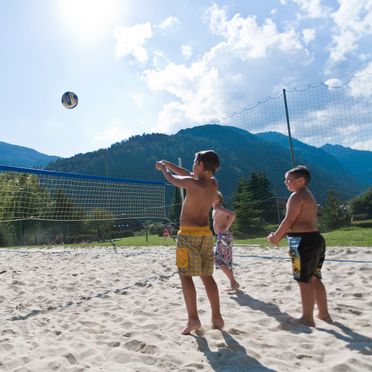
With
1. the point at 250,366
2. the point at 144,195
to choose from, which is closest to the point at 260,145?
the point at 144,195

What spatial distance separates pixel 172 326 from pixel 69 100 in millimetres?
7803

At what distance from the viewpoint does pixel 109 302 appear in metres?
4.07

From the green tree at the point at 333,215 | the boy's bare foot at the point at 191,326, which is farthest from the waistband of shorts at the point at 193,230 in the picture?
the green tree at the point at 333,215

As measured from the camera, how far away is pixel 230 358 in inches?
93.5

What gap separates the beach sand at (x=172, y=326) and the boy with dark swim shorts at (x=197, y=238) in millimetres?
221

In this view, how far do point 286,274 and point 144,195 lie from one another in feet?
21.2

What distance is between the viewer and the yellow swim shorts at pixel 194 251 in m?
2.93

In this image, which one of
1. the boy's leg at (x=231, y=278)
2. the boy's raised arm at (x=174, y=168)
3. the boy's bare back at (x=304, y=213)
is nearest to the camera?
the boy's bare back at (x=304, y=213)

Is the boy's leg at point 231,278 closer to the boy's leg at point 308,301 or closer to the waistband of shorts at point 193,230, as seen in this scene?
the boy's leg at point 308,301

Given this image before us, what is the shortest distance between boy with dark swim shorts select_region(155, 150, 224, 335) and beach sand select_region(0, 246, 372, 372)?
221mm

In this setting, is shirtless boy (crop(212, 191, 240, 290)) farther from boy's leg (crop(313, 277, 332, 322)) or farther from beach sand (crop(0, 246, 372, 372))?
boy's leg (crop(313, 277, 332, 322))

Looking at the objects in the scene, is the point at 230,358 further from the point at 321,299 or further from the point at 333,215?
the point at 333,215

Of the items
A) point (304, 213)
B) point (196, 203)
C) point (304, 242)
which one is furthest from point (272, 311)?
point (196, 203)

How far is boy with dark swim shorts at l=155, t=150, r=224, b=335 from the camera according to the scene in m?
2.93
